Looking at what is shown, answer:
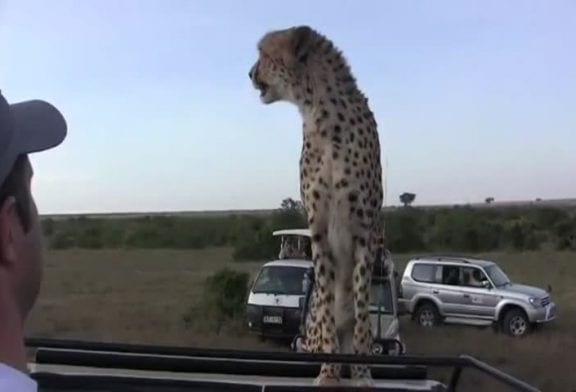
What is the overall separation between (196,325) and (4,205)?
16449mm

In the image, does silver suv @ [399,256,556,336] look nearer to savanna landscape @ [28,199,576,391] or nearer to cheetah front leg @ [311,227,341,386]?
savanna landscape @ [28,199,576,391]

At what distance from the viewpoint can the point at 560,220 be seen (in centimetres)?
4803

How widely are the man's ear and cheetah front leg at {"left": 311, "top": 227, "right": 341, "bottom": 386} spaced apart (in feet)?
8.38

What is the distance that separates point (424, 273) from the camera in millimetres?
18359

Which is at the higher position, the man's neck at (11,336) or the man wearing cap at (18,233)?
the man wearing cap at (18,233)

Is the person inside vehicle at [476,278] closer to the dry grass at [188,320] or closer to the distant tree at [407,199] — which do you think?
the dry grass at [188,320]

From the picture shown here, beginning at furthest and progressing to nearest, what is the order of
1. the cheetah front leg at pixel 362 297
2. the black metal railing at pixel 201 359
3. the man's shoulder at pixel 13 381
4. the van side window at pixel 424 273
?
the van side window at pixel 424 273
the cheetah front leg at pixel 362 297
the black metal railing at pixel 201 359
the man's shoulder at pixel 13 381

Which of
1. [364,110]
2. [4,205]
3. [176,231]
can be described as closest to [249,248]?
[176,231]

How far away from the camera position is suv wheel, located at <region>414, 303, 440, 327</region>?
18.0 metres

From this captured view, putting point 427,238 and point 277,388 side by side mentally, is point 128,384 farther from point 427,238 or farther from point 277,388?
point 427,238

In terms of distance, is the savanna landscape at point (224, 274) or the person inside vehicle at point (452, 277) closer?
the savanna landscape at point (224, 274)

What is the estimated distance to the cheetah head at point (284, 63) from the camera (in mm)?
3732

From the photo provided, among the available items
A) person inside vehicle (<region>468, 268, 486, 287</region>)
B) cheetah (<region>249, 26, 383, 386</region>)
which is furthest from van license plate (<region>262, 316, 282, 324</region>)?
cheetah (<region>249, 26, 383, 386</region>)

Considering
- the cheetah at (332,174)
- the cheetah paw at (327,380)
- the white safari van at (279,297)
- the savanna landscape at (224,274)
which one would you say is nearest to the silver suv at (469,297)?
the savanna landscape at (224,274)
